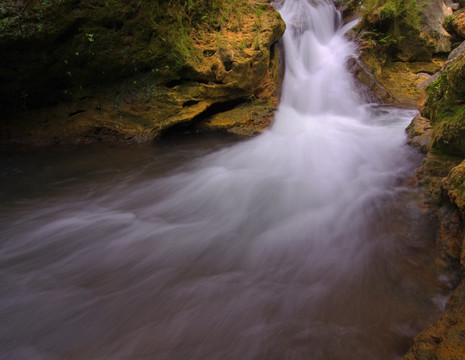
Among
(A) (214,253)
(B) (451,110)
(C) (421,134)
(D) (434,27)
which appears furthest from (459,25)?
(A) (214,253)

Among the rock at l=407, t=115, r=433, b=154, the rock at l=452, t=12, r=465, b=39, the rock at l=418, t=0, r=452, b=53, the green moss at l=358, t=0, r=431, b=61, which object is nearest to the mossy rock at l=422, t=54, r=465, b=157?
the rock at l=407, t=115, r=433, b=154

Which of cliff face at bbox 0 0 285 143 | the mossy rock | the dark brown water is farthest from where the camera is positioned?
cliff face at bbox 0 0 285 143

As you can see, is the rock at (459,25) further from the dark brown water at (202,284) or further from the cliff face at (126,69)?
the dark brown water at (202,284)

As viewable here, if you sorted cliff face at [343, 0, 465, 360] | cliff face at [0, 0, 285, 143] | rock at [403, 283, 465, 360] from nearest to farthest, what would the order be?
1. rock at [403, 283, 465, 360]
2. cliff face at [343, 0, 465, 360]
3. cliff face at [0, 0, 285, 143]

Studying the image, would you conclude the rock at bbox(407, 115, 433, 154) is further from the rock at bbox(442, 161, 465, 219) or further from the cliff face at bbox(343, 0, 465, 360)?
the rock at bbox(442, 161, 465, 219)

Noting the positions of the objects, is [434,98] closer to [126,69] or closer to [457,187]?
[457,187]

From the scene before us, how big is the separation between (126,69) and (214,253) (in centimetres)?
393

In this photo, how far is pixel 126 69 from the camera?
4668 millimetres

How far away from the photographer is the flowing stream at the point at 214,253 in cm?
160

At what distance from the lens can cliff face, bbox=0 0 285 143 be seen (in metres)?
3.96

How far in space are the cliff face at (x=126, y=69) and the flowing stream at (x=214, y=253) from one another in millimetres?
646

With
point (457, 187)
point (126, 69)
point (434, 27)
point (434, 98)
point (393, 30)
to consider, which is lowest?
point (457, 187)

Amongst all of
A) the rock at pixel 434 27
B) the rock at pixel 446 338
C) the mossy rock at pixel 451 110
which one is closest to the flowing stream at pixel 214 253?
the rock at pixel 446 338

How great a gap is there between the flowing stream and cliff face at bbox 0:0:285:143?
65cm
